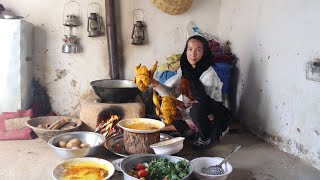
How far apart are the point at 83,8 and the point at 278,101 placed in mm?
2647

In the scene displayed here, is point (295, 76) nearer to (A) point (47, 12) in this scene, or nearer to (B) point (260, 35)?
(B) point (260, 35)

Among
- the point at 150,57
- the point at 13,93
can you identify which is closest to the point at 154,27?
the point at 150,57

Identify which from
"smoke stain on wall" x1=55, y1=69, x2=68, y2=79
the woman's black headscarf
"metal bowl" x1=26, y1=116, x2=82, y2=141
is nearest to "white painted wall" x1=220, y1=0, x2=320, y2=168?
the woman's black headscarf

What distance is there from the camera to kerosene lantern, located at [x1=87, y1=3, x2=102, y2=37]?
4.00 m

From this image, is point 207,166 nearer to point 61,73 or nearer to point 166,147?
point 166,147

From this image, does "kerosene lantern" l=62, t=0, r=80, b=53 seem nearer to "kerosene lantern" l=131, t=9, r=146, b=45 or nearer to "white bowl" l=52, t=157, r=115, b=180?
"kerosene lantern" l=131, t=9, r=146, b=45

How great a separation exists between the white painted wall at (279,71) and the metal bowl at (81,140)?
6.05 feet

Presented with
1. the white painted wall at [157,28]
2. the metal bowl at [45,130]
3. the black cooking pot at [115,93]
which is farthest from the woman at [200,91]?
the white painted wall at [157,28]

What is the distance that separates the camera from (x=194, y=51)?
3076mm

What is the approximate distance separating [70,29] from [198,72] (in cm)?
190

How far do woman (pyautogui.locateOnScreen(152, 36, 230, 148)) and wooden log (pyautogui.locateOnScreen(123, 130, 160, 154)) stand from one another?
0.50 m

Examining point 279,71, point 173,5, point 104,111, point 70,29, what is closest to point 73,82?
point 70,29

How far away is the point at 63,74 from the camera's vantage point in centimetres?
412

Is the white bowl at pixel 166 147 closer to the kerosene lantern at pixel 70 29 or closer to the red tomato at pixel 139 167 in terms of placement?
the red tomato at pixel 139 167
